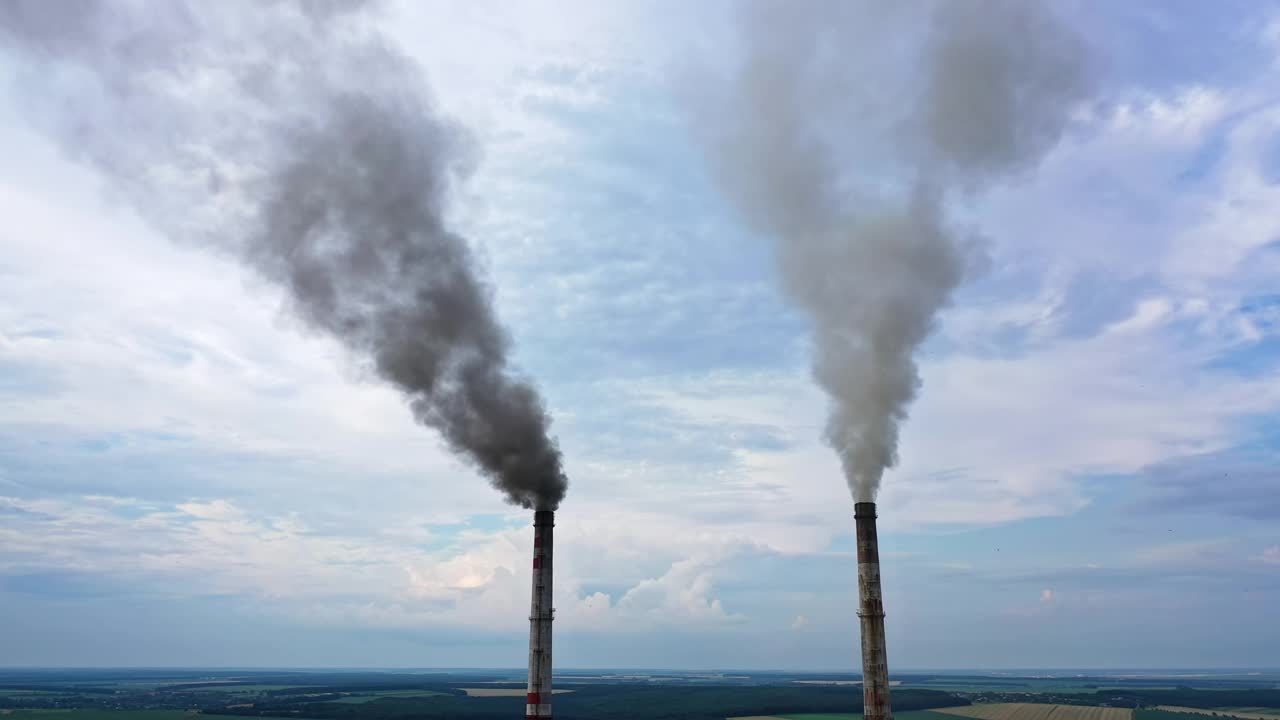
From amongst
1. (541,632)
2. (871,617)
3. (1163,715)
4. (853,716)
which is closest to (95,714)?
(853,716)

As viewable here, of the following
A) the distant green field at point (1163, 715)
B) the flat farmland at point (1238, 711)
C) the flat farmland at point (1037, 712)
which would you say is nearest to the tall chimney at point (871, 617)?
the flat farmland at point (1037, 712)

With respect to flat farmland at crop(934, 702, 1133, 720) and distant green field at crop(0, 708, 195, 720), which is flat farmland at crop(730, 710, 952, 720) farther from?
distant green field at crop(0, 708, 195, 720)

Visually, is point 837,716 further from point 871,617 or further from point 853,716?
point 871,617

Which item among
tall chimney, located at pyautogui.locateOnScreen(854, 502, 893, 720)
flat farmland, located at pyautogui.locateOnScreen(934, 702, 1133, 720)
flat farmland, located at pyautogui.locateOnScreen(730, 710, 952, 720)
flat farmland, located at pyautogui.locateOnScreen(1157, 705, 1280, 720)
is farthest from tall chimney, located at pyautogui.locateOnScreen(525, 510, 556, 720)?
flat farmland, located at pyautogui.locateOnScreen(1157, 705, 1280, 720)

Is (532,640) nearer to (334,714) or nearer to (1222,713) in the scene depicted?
(334,714)

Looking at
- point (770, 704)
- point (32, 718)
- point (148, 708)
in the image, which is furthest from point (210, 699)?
point (770, 704)

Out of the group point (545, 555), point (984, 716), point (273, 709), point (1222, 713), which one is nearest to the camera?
point (545, 555)
